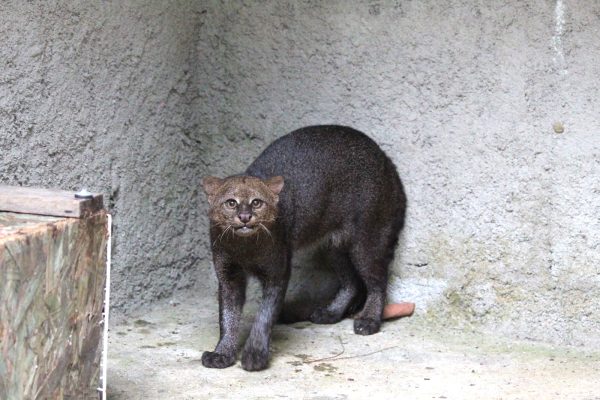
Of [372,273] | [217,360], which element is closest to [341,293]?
[372,273]

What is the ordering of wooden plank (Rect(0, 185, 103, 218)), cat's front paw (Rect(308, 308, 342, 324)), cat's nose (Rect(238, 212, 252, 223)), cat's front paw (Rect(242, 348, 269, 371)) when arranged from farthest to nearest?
1. cat's front paw (Rect(308, 308, 342, 324))
2. cat's front paw (Rect(242, 348, 269, 371))
3. cat's nose (Rect(238, 212, 252, 223))
4. wooden plank (Rect(0, 185, 103, 218))

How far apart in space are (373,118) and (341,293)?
1.09 m

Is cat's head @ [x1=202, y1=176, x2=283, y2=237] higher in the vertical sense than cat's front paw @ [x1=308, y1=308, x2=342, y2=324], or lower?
higher

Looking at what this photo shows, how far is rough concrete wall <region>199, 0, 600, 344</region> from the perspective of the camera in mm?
5312

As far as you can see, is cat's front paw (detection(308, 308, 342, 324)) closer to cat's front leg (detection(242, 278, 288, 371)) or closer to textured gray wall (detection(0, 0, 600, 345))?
textured gray wall (detection(0, 0, 600, 345))

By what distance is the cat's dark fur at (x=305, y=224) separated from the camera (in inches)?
198

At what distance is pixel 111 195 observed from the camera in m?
5.62

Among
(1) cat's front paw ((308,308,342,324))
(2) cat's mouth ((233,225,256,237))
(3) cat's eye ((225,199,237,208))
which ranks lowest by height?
(1) cat's front paw ((308,308,342,324))

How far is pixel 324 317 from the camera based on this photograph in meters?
5.91

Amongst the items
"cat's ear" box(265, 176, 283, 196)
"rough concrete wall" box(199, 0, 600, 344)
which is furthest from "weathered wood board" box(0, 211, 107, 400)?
"rough concrete wall" box(199, 0, 600, 344)

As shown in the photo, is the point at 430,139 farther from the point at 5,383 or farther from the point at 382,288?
the point at 5,383

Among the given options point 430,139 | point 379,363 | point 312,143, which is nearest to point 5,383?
point 379,363

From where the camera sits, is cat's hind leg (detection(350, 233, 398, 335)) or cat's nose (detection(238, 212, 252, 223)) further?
cat's hind leg (detection(350, 233, 398, 335))

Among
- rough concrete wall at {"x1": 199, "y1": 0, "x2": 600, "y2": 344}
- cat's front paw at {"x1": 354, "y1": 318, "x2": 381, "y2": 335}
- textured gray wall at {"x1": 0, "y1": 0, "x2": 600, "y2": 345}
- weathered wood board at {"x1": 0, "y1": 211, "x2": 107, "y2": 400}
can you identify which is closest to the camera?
weathered wood board at {"x1": 0, "y1": 211, "x2": 107, "y2": 400}
